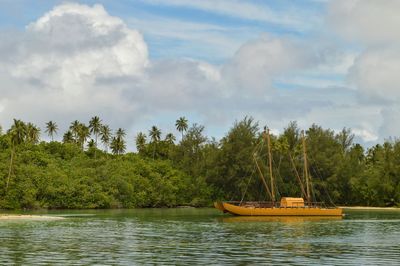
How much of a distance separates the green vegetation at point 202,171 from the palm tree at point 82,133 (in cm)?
2071

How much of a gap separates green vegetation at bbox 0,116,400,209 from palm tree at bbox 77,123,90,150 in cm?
2071

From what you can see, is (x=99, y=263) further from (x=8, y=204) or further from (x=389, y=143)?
(x=389, y=143)

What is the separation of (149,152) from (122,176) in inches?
1816

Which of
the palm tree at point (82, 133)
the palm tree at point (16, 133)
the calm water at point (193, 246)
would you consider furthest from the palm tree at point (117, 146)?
the calm water at point (193, 246)

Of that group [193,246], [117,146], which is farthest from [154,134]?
[193,246]

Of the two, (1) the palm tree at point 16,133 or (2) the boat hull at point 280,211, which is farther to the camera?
(1) the palm tree at point 16,133

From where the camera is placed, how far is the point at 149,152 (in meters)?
192

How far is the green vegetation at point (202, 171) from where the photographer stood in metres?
137

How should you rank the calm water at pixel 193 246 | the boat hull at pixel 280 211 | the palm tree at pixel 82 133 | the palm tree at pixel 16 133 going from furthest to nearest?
the palm tree at pixel 82 133 < the palm tree at pixel 16 133 < the boat hull at pixel 280 211 < the calm water at pixel 193 246

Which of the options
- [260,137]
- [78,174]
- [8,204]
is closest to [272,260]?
[8,204]

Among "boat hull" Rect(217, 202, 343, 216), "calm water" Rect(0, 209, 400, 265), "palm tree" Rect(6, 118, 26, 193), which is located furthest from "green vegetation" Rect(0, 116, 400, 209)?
"calm water" Rect(0, 209, 400, 265)

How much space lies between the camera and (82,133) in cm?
19100

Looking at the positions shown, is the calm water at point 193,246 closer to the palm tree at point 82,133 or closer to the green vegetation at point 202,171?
the green vegetation at point 202,171

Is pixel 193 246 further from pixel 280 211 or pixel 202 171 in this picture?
pixel 202 171
